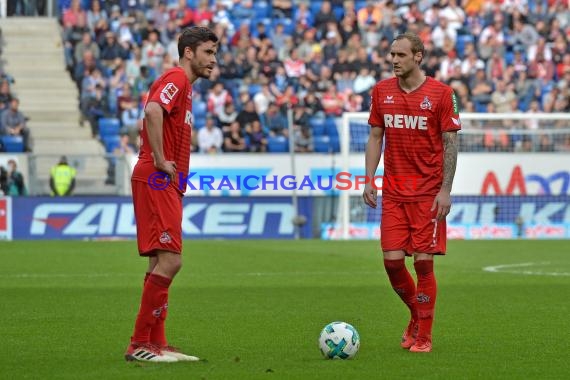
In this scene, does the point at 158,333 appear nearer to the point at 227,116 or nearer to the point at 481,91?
the point at 227,116

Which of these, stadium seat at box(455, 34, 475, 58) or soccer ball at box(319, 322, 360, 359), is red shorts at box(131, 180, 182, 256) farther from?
stadium seat at box(455, 34, 475, 58)

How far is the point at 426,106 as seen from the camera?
30.2ft

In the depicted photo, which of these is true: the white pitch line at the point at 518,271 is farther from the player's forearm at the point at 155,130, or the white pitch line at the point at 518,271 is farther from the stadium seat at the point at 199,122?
the stadium seat at the point at 199,122

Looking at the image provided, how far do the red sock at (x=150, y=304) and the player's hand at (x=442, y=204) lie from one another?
2056mm

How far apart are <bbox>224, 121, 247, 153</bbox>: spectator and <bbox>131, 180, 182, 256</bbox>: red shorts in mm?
19150

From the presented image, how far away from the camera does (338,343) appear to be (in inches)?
335

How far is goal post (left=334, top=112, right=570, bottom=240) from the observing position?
87.9 feet

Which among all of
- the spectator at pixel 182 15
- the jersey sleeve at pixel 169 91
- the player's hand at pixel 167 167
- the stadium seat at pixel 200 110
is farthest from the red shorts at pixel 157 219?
the spectator at pixel 182 15

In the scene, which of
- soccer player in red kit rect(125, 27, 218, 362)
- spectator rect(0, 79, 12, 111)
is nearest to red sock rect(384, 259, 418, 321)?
soccer player in red kit rect(125, 27, 218, 362)

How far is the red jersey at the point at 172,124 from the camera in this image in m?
8.28

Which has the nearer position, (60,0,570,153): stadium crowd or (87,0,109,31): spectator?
(60,0,570,153): stadium crowd

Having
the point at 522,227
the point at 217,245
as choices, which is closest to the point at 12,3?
the point at 217,245

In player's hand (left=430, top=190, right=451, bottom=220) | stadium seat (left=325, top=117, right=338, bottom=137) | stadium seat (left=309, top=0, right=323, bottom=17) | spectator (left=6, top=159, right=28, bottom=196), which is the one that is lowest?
spectator (left=6, top=159, right=28, bottom=196)

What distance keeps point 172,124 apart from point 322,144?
2015cm
